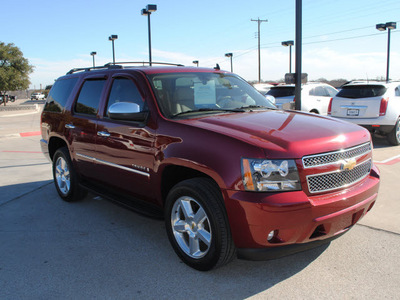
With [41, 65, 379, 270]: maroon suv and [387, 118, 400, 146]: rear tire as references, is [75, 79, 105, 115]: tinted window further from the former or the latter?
[387, 118, 400, 146]: rear tire

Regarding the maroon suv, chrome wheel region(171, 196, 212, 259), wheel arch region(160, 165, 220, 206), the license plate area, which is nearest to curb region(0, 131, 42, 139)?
the maroon suv

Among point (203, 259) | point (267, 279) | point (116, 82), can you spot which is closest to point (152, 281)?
point (203, 259)

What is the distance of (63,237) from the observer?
4.32 meters

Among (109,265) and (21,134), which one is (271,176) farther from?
(21,134)

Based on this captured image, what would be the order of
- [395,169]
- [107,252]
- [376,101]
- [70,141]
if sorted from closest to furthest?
[107,252], [70,141], [395,169], [376,101]

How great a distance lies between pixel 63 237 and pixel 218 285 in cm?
206

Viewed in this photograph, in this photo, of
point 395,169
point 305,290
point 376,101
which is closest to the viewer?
point 305,290

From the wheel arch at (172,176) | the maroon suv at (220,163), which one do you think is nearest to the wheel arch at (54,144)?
the maroon suv at (220,163)

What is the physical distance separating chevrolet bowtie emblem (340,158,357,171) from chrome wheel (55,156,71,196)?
3.83m

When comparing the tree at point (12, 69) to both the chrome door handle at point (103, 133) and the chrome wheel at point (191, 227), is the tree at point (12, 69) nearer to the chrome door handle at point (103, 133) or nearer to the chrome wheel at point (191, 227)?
the chrome door handle at point (103, 133)

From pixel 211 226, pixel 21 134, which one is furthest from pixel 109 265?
pixel 21 134

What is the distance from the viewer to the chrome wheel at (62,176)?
552cm

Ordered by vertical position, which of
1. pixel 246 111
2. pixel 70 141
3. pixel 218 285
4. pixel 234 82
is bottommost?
pixel 218 285

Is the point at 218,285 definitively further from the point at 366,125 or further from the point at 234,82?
the point at 366,125
